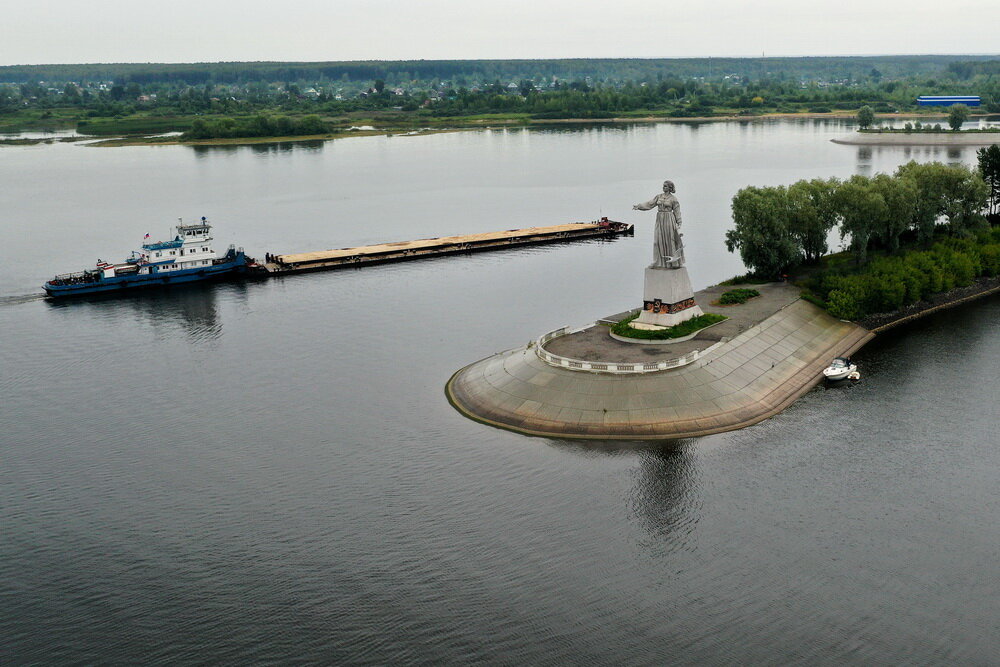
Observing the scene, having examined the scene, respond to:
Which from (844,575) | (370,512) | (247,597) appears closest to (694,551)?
(844,575)

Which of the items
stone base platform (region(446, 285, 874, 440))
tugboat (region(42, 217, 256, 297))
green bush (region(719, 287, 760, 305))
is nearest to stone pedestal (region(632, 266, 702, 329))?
stone base platform (region(446, 285, 874, 440))

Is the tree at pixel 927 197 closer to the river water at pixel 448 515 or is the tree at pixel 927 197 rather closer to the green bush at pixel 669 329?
the river water at pixel 448 515

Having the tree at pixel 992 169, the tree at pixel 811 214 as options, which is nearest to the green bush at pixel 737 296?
the tree at pixel 811 214

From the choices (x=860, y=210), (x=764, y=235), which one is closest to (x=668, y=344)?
(x=764, y=235)

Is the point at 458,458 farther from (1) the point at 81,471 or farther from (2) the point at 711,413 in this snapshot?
(1) the point at 81,471

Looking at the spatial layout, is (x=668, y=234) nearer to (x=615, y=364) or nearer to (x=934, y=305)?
(x=615, y=364)
